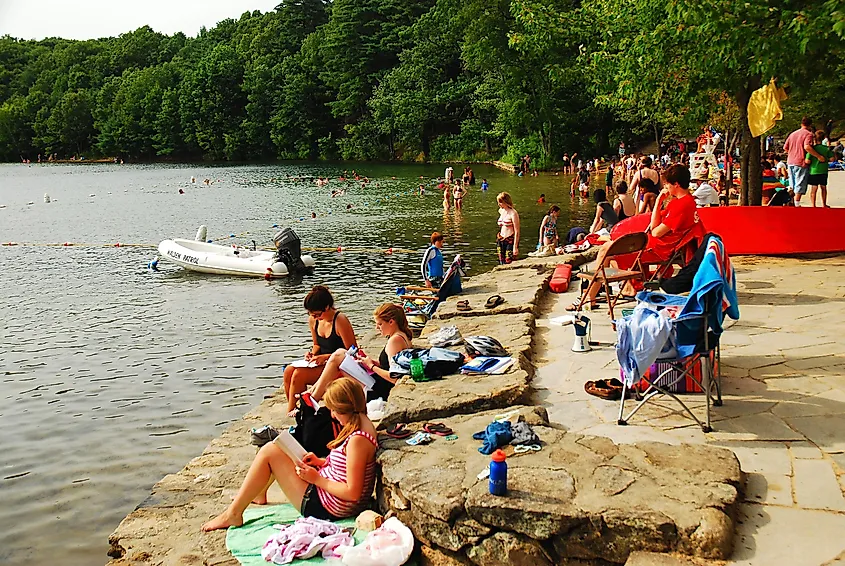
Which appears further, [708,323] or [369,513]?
[708,323]

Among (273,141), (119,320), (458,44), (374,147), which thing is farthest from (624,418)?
(273,141)

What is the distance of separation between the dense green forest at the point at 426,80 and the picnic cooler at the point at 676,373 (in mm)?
2801

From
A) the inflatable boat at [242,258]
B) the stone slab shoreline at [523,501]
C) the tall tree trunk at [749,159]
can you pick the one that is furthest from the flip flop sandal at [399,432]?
the inflatable boat at [242,258]

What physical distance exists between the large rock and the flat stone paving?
0.19 metres

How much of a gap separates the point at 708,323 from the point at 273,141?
8335 centimetres

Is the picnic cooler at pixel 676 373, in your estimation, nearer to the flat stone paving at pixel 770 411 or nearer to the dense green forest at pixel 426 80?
the flat stone paving at pixel 770 411

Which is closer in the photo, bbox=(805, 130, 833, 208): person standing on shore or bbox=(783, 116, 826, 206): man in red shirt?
bbox=(783, 116, 826, 206): man in red shirt

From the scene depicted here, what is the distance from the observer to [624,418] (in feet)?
18.1

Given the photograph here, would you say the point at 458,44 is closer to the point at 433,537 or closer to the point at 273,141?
the point at 273,141

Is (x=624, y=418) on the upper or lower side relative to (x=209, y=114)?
lower

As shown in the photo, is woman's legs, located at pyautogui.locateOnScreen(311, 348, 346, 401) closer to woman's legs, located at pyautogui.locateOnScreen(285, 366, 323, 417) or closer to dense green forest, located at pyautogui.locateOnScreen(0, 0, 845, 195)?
woman's legs, located at pyautogui.locateOnScreen(285, 366, 323, 417)

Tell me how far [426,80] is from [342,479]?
66147mm

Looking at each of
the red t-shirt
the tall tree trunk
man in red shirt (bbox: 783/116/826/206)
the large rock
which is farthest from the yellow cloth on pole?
the large rock

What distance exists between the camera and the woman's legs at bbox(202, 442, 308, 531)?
A: 16.4 ft
